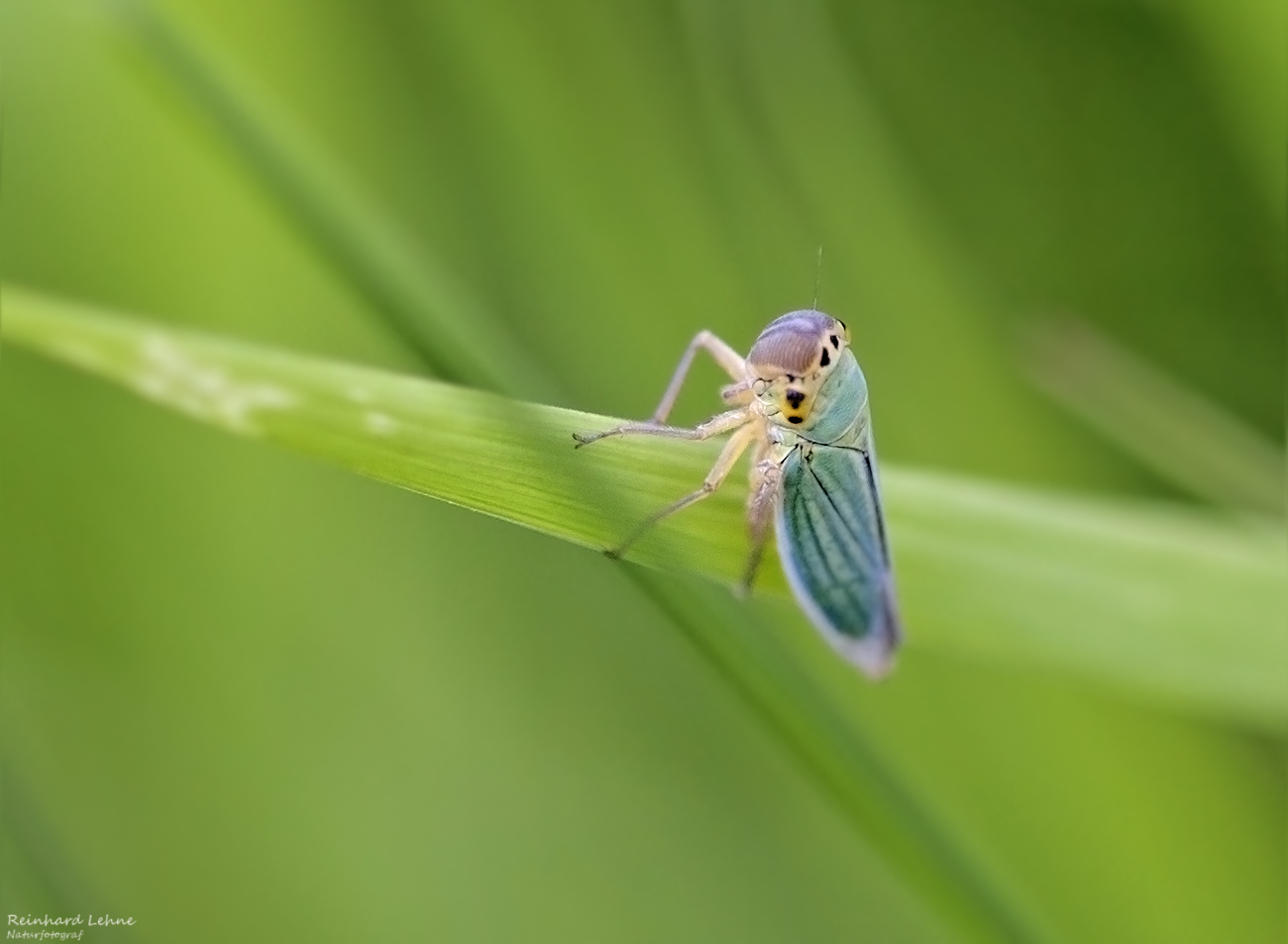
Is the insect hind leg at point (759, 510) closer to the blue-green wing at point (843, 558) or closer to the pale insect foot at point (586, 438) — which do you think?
the blue-green wing at point (843, 558)

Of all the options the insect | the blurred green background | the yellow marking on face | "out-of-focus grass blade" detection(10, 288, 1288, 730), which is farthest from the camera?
the blurred green background

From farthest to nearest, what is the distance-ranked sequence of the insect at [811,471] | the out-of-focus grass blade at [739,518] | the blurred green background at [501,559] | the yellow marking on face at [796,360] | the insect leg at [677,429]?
1. the blurred green background at [501,559]
2. the yellow marking on face at [796,360]
3. the insect at [811,471]
4. the insect leg at [677,429]
5. the out-of-focus grass blade at [739,518]

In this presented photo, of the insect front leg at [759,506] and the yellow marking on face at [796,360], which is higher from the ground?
the yellow marking on face at [796,360]

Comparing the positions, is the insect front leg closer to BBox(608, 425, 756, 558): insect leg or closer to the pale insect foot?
BBox(608, 425, 756, 558): insect leg

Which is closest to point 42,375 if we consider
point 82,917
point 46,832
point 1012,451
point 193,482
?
point 193,482

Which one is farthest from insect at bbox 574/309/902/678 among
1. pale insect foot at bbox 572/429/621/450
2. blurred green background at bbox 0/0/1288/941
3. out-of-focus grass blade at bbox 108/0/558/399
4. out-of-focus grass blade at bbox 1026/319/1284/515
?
out-of-focus grass blade at bbox 1026/319/1284/515

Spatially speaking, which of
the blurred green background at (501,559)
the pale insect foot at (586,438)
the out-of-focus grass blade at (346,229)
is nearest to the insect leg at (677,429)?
the pale insect foot at (586,438)

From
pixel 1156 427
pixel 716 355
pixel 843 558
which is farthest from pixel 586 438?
pixel 1156 427
